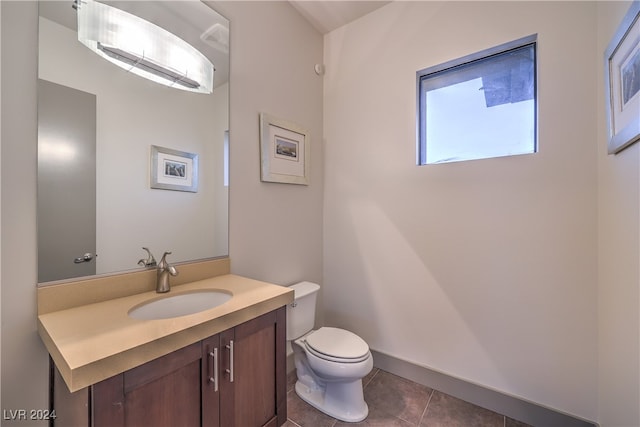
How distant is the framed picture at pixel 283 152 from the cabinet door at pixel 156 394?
1.17 meters

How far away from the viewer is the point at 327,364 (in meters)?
1.50

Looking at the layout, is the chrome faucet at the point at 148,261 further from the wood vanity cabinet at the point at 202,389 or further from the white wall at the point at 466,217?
the white wall at the point at 466,217

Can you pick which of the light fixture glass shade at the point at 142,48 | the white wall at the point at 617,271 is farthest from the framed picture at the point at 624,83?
the light fixture glass shade at the point at 142,48

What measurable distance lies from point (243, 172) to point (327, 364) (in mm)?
1267

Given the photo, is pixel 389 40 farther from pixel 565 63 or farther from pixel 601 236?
pixel 601 236

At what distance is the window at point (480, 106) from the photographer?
62.9 inches

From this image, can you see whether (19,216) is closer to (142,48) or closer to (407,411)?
(142,48)

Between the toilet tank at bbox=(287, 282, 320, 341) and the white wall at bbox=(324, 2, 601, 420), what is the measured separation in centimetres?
46

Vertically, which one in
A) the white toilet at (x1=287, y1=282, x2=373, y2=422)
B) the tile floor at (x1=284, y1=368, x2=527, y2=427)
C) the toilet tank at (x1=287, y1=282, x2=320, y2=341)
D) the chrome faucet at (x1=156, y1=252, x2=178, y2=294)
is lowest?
the tile floor at (x1=284, y1=368, x2=527, y2=427)

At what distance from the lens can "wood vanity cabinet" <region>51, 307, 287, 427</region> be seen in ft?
2.44

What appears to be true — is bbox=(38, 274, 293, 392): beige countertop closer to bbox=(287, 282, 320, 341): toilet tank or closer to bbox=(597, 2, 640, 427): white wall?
bbox=(287, 282, 320, 341): toilet tank

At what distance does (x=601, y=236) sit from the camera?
130 centimetres

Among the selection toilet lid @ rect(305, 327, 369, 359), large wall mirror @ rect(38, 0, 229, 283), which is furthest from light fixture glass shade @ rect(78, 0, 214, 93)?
toilet lid @ rect(305, 327, 369, 359)

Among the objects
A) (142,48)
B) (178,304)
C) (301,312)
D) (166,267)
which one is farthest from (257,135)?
(301,312)
